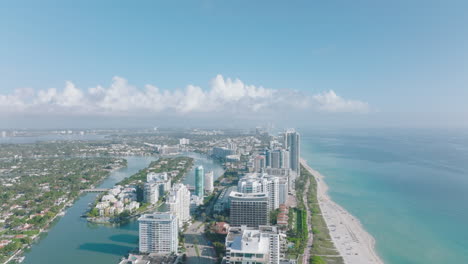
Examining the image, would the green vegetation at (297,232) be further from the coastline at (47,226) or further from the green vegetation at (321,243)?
the coastline at (47,226)

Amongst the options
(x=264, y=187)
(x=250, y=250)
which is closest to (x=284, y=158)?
(x=264, y=187)

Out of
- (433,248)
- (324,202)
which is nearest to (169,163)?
(324,202)

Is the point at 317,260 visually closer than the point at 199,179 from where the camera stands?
Yes

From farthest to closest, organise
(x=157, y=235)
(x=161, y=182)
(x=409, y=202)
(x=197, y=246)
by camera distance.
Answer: (x=161, y=182)
(x=409, y=202)
(x=197, y=246)
(x=157, y=235)

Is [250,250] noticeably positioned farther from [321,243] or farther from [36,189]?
[36,189]

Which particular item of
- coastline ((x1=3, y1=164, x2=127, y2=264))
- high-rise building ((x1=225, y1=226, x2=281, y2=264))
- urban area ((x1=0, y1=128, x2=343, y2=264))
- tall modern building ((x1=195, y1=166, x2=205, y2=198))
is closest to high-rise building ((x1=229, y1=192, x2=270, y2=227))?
urban area ((x1=0, y1=128, x2=343, y2=264))

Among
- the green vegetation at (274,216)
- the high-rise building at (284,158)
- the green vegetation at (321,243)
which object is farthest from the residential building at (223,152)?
the green vegetation at (274,216)

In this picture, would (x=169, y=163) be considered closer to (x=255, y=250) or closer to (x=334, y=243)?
(x=334, y=243)
